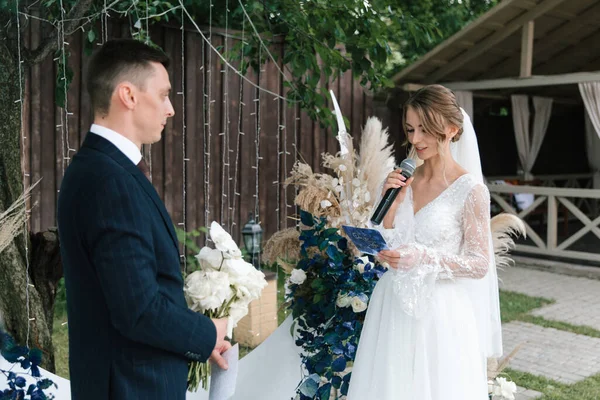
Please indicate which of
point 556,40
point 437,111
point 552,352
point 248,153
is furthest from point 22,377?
point 556,40

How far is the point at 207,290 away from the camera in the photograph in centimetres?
212

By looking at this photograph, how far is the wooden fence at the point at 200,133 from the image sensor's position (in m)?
6.29

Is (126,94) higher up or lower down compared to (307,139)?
higher up

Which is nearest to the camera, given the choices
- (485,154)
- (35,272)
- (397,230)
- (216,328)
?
(216,328)

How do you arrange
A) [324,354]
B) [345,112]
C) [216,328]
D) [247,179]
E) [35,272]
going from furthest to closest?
[345,112] < [247,179] < [35,272] < [324,354] < [216,328]

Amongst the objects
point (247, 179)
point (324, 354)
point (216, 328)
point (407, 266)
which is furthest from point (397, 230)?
point (247, 179)

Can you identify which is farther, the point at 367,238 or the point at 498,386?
the point at 498,386

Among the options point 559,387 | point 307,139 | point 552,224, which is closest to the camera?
point 559,387

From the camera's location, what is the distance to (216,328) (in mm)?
1873

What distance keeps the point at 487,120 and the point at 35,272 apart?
10784mm

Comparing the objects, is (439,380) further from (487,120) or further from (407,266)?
(487,120)

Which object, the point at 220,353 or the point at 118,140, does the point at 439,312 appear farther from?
the point at 118,140

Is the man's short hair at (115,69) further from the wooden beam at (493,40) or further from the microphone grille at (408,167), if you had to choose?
the wooden beam at (493,40)

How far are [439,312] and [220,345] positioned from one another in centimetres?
108
